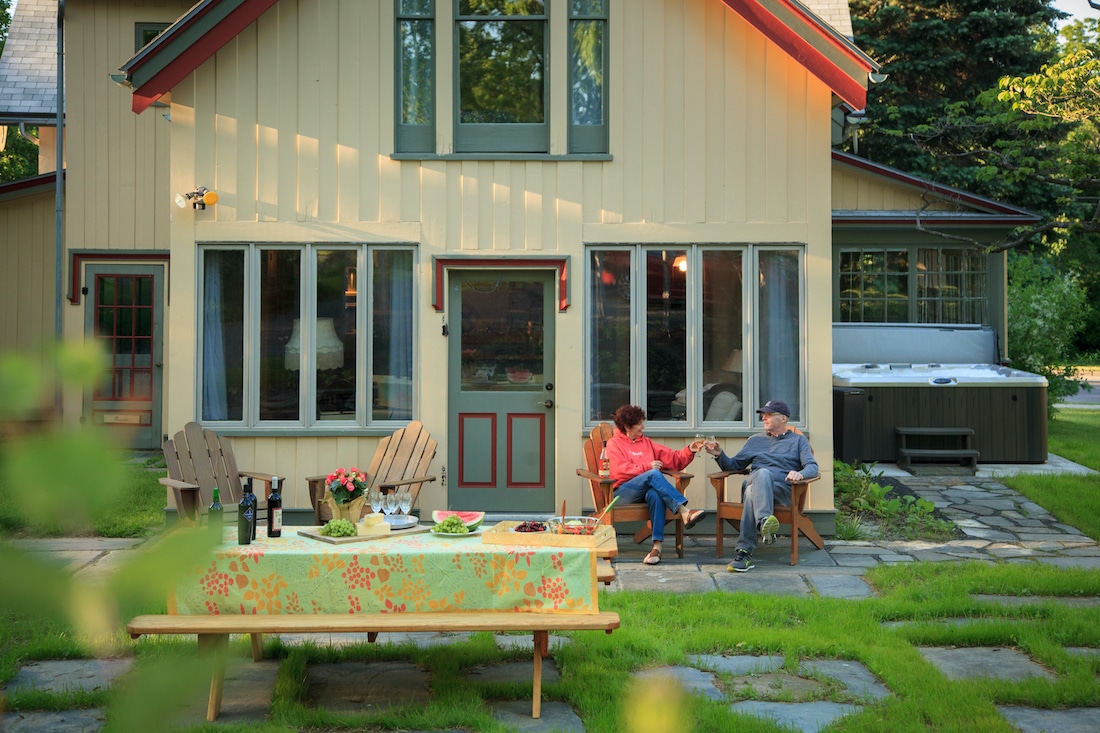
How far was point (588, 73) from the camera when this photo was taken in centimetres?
880

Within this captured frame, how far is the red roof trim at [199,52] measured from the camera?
8328 mm

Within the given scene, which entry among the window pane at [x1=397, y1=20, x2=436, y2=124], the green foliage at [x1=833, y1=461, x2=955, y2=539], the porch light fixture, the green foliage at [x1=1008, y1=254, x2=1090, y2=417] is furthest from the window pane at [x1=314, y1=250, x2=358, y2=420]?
the green foliage at [x1=1008, y1=254, x2=1090, y2=417]

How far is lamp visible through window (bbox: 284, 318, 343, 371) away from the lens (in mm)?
8727

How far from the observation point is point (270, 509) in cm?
530

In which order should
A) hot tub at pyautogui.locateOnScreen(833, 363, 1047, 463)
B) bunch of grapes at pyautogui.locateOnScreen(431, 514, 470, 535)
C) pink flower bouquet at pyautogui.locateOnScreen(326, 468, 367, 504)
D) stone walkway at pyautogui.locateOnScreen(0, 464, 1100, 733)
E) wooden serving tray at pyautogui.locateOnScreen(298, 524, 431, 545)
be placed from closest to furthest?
stone walkway at pyautogui.locateOnScreen(0, 464, 1100, 733)
wooden serving tray at pyautogui.locateOnScreen(298, 524, 431, 545)
bunch of grapes at pyautogui.locateOnScreen(431, 514, 470, 535)
pink flower bouquet at pyautogui.locateOnScreen(326, 468, 367, 504)
hot tub at pyautogui.locateOnScreen(833, 363, 1047, 463)

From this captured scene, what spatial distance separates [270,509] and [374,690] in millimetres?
1014

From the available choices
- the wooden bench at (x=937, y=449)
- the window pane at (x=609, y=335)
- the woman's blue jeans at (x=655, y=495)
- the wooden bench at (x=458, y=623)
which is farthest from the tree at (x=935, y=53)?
the wooden bench at (x=458, y=623)

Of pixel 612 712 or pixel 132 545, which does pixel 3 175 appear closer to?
pixel 612 712

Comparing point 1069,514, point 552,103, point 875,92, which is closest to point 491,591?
point 552,103

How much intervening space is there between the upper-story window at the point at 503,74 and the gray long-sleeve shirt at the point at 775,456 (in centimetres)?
267

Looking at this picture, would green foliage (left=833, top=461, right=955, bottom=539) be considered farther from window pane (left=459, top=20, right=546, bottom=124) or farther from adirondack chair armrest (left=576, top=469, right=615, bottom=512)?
window pane (left=459, top=20, right=546, bottom=124)

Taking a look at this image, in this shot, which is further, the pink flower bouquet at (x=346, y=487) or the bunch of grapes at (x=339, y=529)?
the pink flower bouquet at (x=346, y=487)

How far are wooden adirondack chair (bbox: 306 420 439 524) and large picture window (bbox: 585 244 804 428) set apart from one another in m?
1.36

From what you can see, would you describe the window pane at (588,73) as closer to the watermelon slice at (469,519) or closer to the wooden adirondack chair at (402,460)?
the wooden adirondack chair at (402,460)
